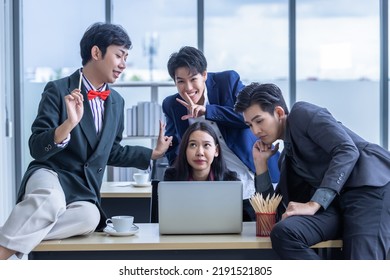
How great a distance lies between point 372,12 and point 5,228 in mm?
5213

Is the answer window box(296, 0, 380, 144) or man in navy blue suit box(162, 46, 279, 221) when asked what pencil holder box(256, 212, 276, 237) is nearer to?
man in navy blue suit box(162, 46, 279, 221)

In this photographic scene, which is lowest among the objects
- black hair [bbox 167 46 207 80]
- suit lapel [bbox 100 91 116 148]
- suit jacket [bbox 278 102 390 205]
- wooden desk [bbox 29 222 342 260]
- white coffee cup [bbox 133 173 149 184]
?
white coffee cup [bbox 133 173 149 184]

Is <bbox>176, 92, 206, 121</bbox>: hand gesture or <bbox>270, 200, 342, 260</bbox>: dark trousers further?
<bbox>176, 92, 206, 121</bbox>: hand gesture

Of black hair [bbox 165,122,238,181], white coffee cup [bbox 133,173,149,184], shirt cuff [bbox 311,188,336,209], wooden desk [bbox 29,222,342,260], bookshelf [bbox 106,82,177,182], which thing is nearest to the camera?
wooden desk [bbox 29,222,342,260]

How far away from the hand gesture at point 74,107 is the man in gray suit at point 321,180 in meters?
0.61

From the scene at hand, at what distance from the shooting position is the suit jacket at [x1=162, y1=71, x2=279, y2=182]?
3285 millimetres

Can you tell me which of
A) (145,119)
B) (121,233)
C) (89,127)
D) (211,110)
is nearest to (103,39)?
(89,127)

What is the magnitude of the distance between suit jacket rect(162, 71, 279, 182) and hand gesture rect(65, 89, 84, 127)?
100 cm

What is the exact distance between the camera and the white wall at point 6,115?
229 inches

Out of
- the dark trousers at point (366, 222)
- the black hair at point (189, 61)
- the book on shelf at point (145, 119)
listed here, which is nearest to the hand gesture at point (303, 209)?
the dark trousers at point (366, 222)

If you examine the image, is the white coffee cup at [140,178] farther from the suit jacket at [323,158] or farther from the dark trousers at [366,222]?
the dark trousers at [366,222]

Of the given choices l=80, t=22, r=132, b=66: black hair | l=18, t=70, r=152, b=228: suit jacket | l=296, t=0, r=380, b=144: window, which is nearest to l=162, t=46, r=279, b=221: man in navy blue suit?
l=80, t=22, r=132, b=66: black hair

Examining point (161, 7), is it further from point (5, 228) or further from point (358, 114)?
point (5, 228)

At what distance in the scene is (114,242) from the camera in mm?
2170
